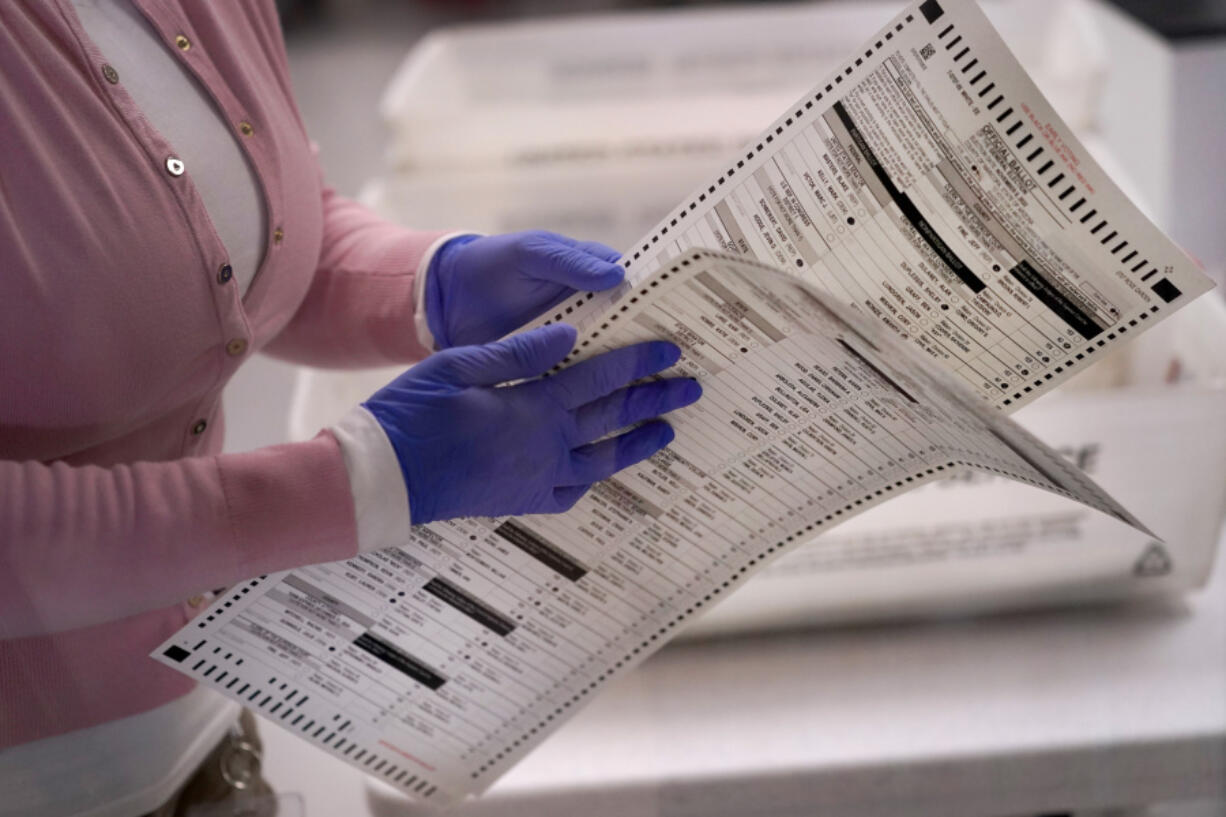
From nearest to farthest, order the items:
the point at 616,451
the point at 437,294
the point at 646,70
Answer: the point at 616,451, the point at 437,294, the point at 646,70

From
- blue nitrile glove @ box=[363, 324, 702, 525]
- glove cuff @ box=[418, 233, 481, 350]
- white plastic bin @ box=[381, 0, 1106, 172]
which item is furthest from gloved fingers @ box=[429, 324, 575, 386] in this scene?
white plastic bin @ box=[381, 0, 1106, 172]

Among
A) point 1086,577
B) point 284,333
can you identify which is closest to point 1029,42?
point 1086,577

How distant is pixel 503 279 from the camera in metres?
0.74

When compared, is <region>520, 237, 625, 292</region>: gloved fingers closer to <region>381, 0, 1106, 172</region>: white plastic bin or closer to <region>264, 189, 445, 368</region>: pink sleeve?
<region>264, 189, 445, 368</region>: pink sleeve

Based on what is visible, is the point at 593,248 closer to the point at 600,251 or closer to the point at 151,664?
the point at 600,251

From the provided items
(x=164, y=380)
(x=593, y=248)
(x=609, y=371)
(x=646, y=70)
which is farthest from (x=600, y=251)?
(x=646, y=70)

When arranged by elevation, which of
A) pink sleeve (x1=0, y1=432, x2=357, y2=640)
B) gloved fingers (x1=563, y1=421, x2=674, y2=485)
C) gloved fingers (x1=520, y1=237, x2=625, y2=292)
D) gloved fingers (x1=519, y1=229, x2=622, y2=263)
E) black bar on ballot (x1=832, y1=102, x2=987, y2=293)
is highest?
black bar on ballot (x1=832, y1=102, x2=987, y2=293)

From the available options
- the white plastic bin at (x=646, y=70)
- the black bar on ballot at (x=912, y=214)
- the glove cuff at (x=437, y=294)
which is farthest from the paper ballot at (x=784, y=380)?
the white plastic bin at (x=646, y=70)

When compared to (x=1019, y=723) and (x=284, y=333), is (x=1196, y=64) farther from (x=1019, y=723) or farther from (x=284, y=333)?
(x=284, y=333)

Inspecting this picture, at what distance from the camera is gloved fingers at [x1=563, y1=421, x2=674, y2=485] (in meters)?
0.64

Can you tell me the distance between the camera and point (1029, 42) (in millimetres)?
1945

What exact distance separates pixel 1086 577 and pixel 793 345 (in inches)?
21.1

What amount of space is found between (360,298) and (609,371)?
281 millimetres

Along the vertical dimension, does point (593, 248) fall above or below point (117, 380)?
above
